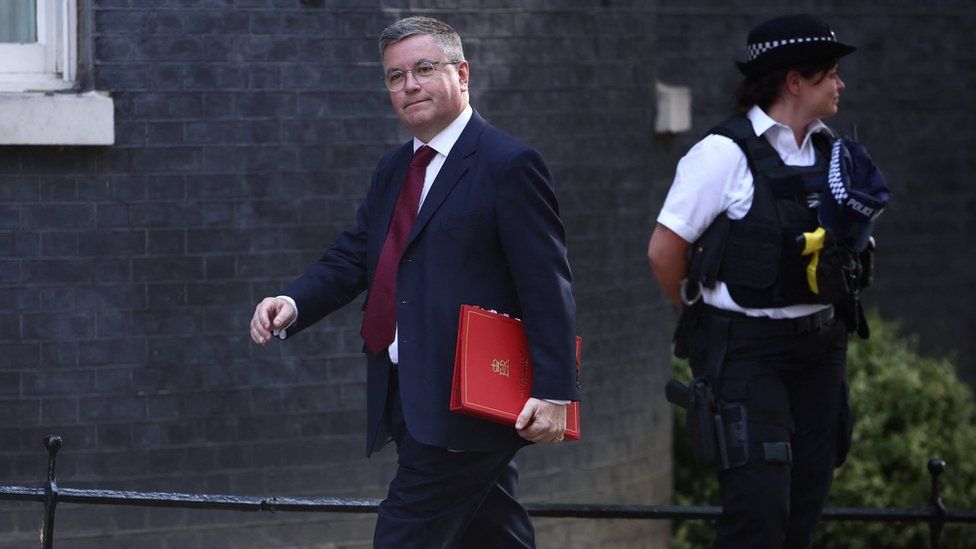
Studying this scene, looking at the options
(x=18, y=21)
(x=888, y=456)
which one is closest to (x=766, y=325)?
(x=18, y=21)

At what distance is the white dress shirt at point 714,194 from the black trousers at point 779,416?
67 mm

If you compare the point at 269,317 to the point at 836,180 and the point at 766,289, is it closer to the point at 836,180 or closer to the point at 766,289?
the point at 766,289

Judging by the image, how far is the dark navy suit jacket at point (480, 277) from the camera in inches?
157

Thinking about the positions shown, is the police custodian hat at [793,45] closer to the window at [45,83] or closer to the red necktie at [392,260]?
the red necktie at [392,260]

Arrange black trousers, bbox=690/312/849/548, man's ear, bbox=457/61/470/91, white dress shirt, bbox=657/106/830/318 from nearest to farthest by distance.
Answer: man's ear, bbox=457/61/470/91, black trousers, bbox=690/312/849/548, white dress shirt, bbox=657/106/830/318

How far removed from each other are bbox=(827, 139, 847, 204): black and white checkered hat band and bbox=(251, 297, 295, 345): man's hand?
1.70 metres

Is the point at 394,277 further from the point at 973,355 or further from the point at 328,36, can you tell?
the point at 973,355

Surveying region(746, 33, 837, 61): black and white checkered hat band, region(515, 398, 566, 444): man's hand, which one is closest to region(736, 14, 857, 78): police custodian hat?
region(746, 33, 837, 61): black and white checkered hat band

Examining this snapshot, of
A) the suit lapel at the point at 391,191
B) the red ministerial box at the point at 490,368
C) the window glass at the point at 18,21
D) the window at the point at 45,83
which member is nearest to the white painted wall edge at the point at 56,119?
the window at the point at 45,83

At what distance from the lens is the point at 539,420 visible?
3957 millimetres

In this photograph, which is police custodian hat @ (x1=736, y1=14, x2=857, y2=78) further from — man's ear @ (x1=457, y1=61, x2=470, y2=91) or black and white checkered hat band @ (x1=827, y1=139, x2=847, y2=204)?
man's ear @ (x1=457, y1=61, x2=470, y2=91)

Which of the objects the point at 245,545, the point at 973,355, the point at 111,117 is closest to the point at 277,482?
the point at 245,545

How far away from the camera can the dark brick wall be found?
231 inches

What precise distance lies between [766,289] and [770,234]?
→ 0.57 feet
